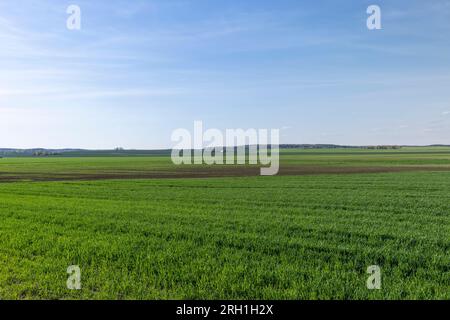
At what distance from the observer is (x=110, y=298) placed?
7.94m

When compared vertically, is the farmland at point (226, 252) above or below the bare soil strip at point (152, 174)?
above

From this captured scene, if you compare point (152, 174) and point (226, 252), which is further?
point (152, 174)

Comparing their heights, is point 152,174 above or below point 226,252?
below

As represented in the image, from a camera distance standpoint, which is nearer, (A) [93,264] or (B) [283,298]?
(B) [283,298]

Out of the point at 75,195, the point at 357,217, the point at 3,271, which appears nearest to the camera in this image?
the point at 3,271

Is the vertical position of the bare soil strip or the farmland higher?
the farmland

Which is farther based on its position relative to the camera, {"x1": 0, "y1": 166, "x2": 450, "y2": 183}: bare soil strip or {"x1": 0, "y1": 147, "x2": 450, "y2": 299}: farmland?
{"x1": 0, "y1": 166, "x2": 450, "y2": 183}: bare soil strip

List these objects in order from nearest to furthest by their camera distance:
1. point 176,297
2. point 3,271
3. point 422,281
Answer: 1. point 176,297
2. point 422,281
3. point 3,271

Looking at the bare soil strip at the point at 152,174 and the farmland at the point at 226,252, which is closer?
the farmland at the point at 226,252

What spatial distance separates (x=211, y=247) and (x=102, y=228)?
570 cm

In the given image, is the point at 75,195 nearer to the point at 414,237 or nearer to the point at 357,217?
the point at 357,217

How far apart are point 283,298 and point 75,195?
25.3 metres

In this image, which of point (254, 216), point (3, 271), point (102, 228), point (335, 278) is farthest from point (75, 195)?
point (335, 278)
